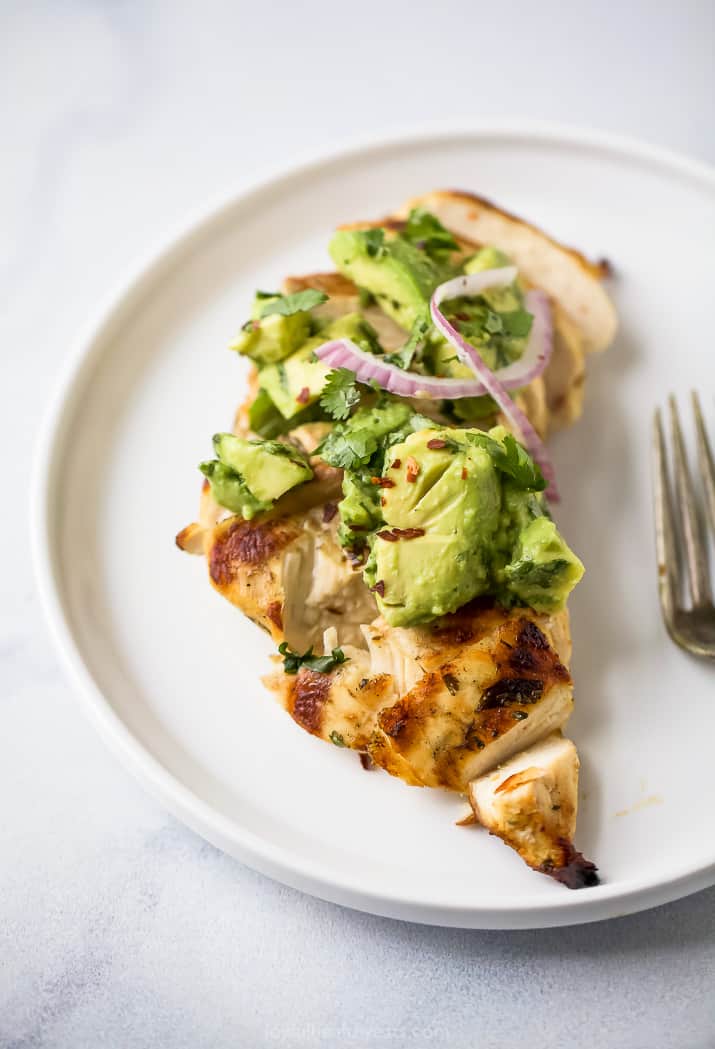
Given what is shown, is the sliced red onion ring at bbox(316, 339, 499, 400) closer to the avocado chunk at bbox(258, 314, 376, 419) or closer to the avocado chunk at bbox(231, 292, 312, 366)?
the avocado chunk at bbox(258, 314, 376, 419)

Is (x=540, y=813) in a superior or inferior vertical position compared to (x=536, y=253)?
inferior

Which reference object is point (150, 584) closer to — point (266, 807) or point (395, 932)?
point (266, 807)

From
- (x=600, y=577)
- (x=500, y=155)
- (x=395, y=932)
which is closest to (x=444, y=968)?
(x=395, y=932)

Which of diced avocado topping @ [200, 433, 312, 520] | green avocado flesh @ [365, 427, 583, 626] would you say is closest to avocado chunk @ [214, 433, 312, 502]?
diced avocado topping @ [200, 433, 312, 520]

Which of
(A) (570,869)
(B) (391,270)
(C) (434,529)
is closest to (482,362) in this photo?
(B) (391,270)

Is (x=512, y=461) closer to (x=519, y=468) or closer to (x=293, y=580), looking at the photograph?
(x=519, y=468)

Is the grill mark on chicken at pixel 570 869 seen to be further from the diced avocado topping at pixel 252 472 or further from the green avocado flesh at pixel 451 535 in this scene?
the diced avocado topping at pixel 252 472
